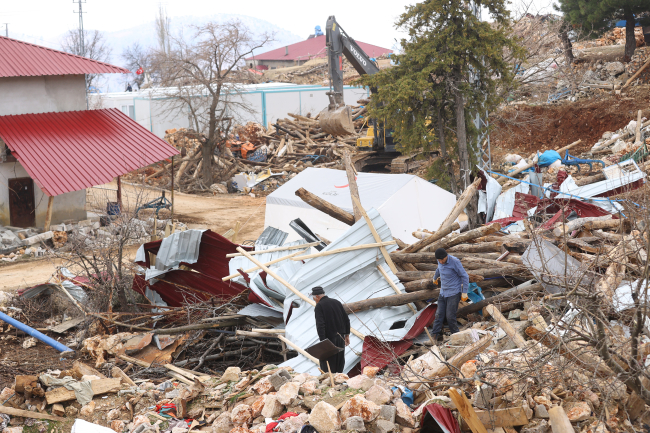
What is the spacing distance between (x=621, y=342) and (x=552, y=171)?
17.6 metres

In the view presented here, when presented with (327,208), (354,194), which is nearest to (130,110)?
(327,208)

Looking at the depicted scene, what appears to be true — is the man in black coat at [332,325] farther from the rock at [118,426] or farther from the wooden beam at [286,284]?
the rock at [118,426]

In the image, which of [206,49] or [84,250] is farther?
[206,49]

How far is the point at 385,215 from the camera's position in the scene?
46.6 feet

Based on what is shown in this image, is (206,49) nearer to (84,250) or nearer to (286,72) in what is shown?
(84,250)

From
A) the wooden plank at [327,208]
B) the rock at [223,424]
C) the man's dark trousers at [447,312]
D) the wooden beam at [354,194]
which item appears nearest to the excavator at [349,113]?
the wooden beam at [354,194]

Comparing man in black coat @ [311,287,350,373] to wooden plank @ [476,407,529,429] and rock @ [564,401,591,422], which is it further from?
rock @ [564,401,591,422]

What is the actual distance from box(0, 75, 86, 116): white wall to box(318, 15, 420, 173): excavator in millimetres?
9689

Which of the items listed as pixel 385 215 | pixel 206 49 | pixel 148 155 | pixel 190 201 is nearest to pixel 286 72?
pixel 206 49

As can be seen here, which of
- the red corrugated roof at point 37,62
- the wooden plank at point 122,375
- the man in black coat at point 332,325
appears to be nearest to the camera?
the man in black coat at point 332,325

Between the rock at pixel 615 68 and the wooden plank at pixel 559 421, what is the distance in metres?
30.7

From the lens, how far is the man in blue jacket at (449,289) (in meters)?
8.45

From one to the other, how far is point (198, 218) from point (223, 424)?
16690 millimetres

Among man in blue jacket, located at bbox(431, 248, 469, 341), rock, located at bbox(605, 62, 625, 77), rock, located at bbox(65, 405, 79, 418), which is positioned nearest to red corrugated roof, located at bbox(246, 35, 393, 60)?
rock, located at bbox(605, 62, 625, 77)
